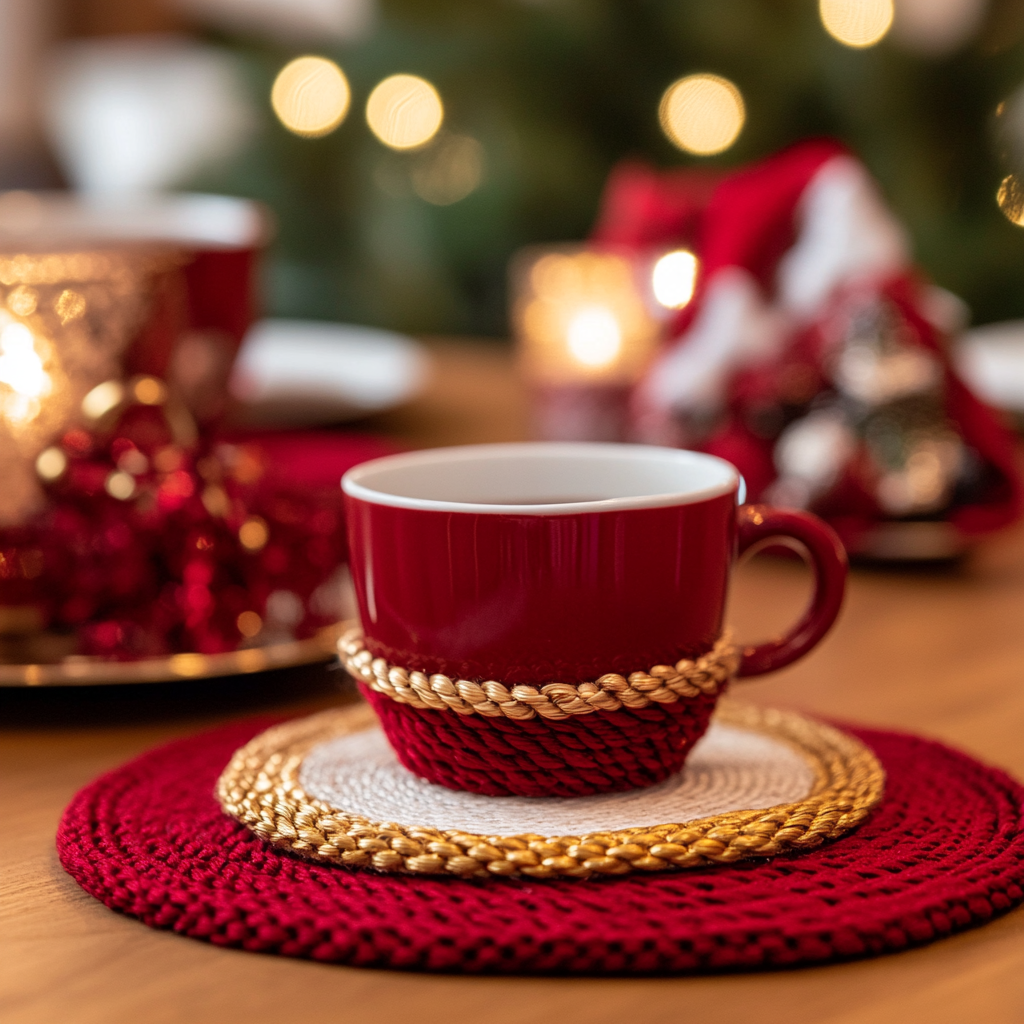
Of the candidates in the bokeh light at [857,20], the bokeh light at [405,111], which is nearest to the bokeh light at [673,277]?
the bokeh light at [857,20]

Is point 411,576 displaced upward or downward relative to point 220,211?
downward

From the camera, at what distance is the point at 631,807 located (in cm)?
34

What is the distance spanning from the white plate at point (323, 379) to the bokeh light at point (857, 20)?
0.59 meters

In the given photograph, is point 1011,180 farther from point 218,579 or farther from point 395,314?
point 395,314

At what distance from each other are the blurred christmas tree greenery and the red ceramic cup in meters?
0.95

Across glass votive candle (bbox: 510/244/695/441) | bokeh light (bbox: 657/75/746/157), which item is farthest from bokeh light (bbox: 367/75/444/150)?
glass votive candle (bbox: 510/244/695/441)

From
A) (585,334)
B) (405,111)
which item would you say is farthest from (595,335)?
(405,111)

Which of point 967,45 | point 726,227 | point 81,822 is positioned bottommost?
point 81,822

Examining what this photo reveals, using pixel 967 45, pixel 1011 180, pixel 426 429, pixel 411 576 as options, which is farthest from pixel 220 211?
pixel 967 45

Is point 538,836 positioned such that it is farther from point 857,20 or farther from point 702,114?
point 702,114

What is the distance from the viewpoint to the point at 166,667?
45 centimetres

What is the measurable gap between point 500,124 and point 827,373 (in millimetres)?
1174

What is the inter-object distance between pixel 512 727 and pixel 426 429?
2.00 feet

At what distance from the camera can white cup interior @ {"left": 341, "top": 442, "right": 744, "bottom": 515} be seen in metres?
0.39
